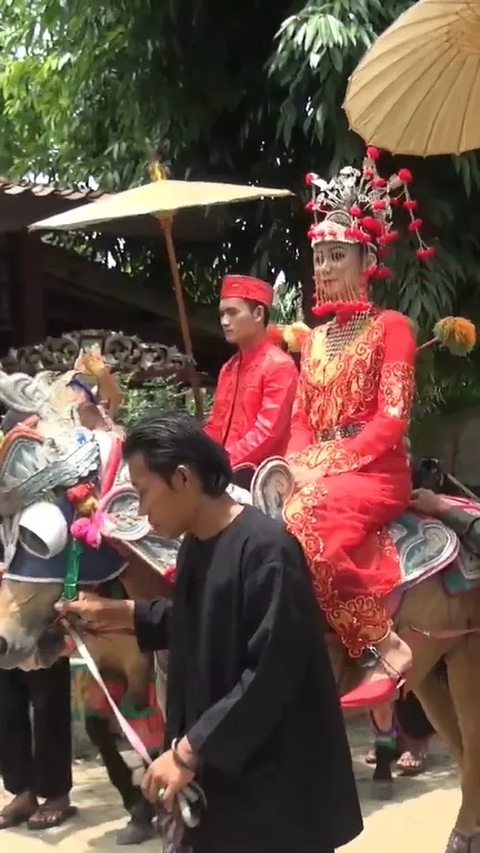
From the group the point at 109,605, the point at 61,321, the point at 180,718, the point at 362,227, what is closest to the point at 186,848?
the point at 180,718

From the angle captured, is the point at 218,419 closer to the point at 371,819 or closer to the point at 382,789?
the point at 371,819

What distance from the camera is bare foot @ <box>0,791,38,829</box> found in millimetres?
4723

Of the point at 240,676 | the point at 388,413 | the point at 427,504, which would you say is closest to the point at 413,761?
the point at 427,504

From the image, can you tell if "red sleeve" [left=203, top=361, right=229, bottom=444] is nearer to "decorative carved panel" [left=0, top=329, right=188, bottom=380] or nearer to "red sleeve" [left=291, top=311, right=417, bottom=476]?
"red sleeve" [left=291, top=311, right=417, bottom=476]

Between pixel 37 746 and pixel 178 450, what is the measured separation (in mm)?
2852

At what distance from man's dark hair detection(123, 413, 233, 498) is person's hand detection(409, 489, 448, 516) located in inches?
69.0

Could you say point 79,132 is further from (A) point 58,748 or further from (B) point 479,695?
(B) point 479,695

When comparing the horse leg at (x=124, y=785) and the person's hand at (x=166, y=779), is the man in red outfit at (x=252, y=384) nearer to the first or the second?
the horse leg at (x=124, y=785)

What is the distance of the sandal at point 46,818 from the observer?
15.3 ft

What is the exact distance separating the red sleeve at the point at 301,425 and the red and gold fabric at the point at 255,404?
0.55 ft

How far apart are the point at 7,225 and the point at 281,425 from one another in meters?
3.04

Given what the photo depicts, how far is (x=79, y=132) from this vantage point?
8258mm

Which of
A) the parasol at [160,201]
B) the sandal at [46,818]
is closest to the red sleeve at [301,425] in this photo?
the parasol at [160,201]

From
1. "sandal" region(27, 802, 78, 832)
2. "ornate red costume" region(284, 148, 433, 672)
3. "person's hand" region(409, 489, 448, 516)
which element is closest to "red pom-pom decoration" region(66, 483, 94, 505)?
"ornate red costume" region(284, 148, 433, 672)
